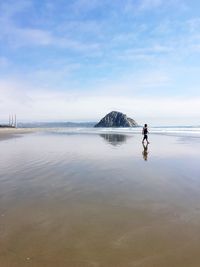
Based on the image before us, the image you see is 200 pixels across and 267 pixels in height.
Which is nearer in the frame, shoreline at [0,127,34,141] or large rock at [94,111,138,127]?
shoreline at [0,127,34,141]

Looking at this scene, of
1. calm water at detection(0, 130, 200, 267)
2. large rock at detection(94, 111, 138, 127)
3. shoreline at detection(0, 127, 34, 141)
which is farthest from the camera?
large rock at detection(94, 111, 138, 127)

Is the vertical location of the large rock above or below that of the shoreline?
above

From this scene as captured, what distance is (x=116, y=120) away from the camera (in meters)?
181

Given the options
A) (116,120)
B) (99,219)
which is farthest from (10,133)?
(116,120)

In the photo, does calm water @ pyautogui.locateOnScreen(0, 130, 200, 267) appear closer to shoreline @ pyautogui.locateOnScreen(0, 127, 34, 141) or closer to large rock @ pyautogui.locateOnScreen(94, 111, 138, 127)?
shoreline @ pyautogui.locateOnScreen(0, 127, 34, 141)

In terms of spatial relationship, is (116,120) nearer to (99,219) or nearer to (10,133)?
(10,133)

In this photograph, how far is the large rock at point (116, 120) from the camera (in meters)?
176

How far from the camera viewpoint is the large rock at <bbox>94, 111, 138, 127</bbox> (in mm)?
175500

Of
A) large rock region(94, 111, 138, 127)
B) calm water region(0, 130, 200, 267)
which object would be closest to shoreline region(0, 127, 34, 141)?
calm water region(0, 130, 200, 267)

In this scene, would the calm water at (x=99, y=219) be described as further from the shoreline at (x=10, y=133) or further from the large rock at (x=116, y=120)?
the large rock at (x=116, y=120)

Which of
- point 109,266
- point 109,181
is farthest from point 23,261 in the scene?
point 109,181

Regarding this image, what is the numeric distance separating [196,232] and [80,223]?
7.93ft

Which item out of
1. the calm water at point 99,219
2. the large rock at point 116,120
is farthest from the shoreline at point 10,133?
the large rock at point 116,120

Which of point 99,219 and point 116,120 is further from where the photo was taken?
point 116,120
